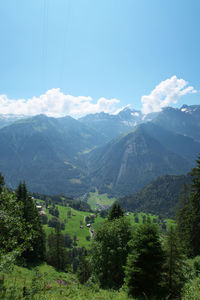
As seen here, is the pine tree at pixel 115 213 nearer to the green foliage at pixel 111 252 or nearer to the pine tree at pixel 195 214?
the green foliage at pixel 111 252

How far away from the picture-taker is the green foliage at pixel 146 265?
55.2 feet

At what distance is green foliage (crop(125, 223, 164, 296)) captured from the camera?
1683 centimetres

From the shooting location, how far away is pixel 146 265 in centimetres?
1717

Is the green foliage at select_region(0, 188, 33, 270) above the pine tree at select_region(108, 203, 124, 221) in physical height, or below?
above

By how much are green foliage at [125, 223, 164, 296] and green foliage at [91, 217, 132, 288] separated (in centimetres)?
1050

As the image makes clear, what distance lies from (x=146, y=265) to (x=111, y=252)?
1200cm

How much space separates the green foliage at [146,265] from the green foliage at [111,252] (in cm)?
1050

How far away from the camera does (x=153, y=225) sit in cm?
1867

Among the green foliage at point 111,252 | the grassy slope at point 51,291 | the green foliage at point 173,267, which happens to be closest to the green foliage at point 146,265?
the green foliage at point 173,267

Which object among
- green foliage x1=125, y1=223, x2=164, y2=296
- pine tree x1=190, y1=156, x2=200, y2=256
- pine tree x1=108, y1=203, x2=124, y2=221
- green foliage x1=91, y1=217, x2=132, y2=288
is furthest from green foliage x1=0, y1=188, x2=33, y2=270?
pine tree x1=190, y1=156, x2=200, y2=256

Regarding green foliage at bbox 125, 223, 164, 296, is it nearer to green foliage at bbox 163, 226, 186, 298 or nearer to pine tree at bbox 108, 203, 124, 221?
green foliage at bbox 163, 226, 186, 298

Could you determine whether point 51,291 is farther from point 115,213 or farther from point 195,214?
point 195,214

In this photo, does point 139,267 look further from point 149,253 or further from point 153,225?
point 153,225

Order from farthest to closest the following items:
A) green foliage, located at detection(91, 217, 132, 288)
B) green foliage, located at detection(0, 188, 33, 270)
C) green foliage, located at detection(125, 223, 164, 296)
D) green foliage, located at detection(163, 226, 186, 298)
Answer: green foliage, located at detection(91, 217, 132, 288)
green foliage, located at detection(125, 223, 164, 296)
green foliage, located at detection(163, 226, 186, 298)
green foliage, located at detection(0, 188, 33, 270)
